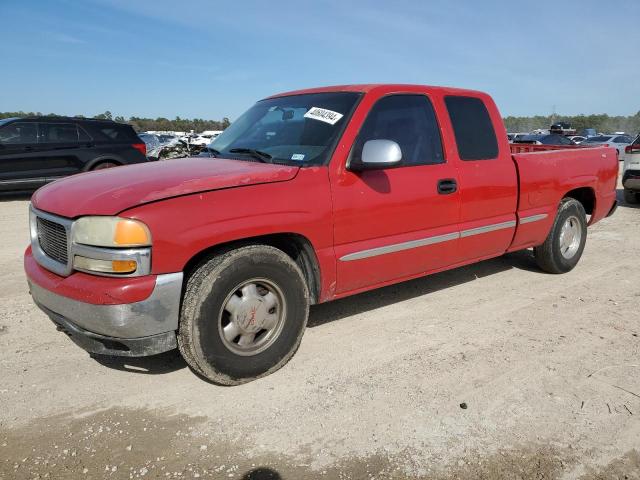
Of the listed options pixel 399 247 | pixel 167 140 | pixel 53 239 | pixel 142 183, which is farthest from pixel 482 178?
pixel 167 140

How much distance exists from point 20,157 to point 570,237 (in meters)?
9.98

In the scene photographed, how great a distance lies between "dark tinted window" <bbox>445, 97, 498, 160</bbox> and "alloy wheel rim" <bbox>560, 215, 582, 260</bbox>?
1.60 m

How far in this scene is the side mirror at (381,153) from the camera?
325cm

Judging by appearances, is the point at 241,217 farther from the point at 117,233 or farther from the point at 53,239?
the point at 53,239

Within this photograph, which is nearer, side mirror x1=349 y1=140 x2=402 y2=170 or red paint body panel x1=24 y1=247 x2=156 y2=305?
red paint body panel x1=24 y1=247 x2=156 y2=305

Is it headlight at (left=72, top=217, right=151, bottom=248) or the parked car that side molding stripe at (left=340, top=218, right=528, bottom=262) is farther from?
the parked car

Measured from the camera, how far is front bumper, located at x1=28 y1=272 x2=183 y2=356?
2.63 meters

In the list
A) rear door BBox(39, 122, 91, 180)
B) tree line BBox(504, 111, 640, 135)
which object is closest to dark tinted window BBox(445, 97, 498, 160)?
rear door BBox(39, 122, 91, 180)

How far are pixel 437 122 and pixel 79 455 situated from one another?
3.34 metres

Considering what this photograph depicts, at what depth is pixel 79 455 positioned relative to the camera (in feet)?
8.05

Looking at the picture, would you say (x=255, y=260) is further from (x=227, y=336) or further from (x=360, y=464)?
(x=360, y=464)

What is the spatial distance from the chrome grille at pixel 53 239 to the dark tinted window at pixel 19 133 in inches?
322

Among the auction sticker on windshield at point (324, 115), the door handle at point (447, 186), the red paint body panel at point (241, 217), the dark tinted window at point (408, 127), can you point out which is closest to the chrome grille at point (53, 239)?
the red paint body panel at point (241, 217)

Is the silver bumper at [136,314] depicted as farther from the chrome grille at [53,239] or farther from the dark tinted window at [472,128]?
the dark tinted window at [472,128]
